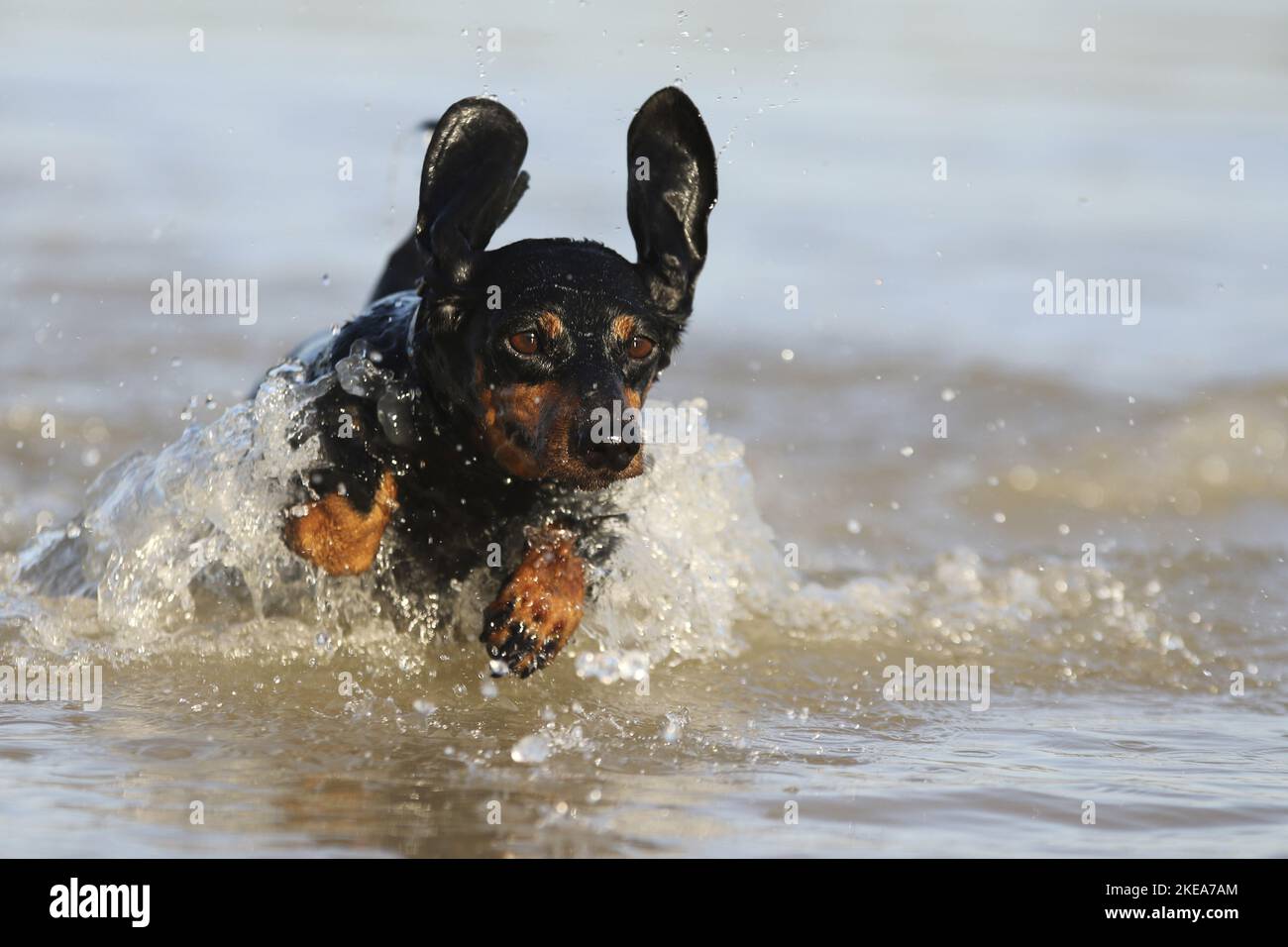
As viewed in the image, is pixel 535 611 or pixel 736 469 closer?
pixel 535 611

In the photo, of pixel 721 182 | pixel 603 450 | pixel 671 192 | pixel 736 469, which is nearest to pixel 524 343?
pixel 603 450

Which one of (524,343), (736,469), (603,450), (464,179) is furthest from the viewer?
(736,469)

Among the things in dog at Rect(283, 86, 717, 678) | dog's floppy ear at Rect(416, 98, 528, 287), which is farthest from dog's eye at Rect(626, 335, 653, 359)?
dog's floppy ear at Rect(416, 98, 528, 287)

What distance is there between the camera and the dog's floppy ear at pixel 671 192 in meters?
4.42

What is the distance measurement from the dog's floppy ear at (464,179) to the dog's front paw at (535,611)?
772mm

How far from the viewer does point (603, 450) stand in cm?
388

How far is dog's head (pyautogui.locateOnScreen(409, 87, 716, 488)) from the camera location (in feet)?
13.2

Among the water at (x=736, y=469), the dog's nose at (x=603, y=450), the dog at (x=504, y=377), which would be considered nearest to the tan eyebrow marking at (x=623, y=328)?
the dog at (x=504, y=377)

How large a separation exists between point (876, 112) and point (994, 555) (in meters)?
8.58

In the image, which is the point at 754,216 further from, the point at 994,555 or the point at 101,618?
the point at 101,618

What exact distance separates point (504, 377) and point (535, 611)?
0.62 metres

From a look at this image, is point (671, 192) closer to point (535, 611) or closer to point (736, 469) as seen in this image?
point (535, 611)

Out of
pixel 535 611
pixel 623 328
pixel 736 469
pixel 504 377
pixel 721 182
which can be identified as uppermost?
pixel 721 182

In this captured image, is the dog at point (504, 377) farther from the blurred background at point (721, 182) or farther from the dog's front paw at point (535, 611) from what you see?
the blurred background at point (721, 182)
